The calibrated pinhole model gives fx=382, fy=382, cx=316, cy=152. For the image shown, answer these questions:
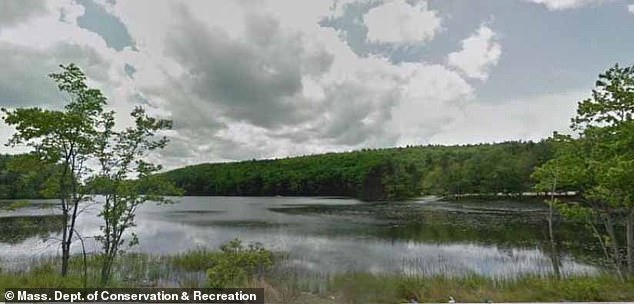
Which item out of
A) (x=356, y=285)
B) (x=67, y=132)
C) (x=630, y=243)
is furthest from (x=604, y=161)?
(x=67, y=132)

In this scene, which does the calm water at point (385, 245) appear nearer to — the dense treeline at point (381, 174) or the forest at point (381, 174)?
the forest at point (381, 174)

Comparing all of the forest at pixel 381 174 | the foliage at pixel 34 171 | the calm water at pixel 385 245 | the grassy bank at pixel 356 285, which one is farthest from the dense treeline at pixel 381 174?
the foliage at pixel 34 171

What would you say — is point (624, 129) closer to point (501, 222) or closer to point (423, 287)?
point (423, 287)

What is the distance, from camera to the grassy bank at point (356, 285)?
5.32 metres

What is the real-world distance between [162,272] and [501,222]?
21756 mm

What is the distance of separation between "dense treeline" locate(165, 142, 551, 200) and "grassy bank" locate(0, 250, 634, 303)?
131ft

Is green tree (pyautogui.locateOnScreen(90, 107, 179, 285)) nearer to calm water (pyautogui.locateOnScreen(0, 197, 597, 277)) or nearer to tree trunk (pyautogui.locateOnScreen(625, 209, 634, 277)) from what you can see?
calm water (pyautogui.locateOnScreen(0, 197, 597, 277))

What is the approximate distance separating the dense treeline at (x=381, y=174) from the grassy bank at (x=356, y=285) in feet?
131

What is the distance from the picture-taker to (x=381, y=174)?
82312 mm

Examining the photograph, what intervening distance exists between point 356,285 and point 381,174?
7650 cm

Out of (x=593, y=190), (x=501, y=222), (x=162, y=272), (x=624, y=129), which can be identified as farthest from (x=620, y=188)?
(x=501, y=222)

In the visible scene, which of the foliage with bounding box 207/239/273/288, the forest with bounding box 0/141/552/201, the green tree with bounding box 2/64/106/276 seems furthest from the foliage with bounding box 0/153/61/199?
the forest with bounding box 0/141/552/201

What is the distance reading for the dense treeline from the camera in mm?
61375

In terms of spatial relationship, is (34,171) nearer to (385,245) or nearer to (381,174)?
(385,245)
